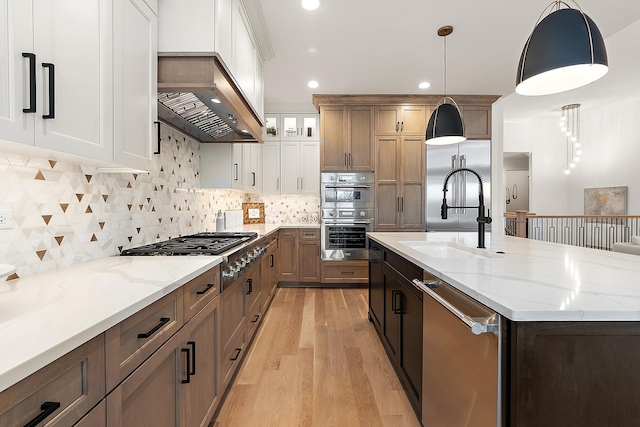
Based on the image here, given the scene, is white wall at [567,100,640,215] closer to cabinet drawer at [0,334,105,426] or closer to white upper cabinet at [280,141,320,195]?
white upper cabinet at [280,141,320,195]

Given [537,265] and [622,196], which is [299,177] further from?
[622,196]

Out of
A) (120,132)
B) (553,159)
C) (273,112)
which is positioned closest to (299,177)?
(273,112)

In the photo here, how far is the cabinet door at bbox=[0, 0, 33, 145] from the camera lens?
0.84 meters

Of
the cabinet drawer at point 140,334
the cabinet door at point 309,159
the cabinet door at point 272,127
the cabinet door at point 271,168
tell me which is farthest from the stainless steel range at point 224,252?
the cabinet door at point 272,127

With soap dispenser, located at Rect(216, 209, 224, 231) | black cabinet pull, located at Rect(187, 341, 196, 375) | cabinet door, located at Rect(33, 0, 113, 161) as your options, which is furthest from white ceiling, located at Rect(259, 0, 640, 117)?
black cabinet pull, located at Rect(187, 341, 196, 375)

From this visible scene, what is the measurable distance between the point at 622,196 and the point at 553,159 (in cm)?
151

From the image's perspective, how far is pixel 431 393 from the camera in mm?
1406

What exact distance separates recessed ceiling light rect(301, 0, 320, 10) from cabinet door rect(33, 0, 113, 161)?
5.28 ft

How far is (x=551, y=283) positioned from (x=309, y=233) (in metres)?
3.67

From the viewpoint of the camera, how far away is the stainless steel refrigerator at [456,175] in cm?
450

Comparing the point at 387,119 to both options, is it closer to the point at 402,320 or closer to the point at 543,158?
the point at 402,320

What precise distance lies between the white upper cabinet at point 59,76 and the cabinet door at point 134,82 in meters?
0.06

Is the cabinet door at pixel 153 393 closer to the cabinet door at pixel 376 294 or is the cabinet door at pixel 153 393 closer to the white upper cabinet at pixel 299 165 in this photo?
→ the cabinet door at pixel 376 294

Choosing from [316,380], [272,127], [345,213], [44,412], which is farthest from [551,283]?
[272,127]
